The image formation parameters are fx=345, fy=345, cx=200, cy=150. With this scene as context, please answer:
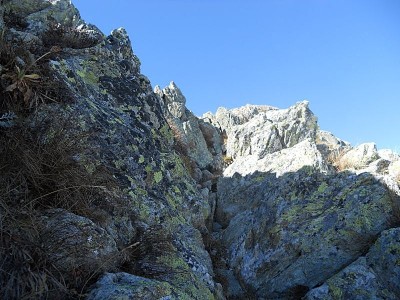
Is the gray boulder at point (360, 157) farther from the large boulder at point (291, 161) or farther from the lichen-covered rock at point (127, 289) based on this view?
the lichen-covered rock at point (127, 289)

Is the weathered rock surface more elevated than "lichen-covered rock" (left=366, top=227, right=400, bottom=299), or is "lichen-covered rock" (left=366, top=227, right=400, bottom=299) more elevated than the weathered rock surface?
the weathered rock surface

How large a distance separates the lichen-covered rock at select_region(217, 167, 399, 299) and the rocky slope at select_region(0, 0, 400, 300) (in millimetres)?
26

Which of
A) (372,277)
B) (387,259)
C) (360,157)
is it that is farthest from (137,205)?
(360,157)

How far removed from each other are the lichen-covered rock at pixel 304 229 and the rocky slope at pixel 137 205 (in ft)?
0.09

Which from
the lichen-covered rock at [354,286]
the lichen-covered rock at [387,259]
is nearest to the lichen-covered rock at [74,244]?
the lichen-covered rock at [354,286]

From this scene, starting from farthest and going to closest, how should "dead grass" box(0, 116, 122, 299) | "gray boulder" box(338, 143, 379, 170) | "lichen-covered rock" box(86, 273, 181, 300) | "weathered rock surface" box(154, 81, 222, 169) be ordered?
"weathered rock surface" box(154, 81, 222, 169)
"gray boulder" box(338, 143, 379, 170)
"lichen-covered rock" box(86, 273, 181, 300)
"dead grass" box(0, 116, 122, 299)

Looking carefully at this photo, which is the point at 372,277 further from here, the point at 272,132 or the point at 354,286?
the point at 272,132

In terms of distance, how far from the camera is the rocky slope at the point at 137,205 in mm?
3756

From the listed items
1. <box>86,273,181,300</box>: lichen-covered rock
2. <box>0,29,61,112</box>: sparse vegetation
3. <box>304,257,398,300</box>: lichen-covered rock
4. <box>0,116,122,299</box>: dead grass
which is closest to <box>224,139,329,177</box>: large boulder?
<box>304,257,398,300</box>: lichen-covered rock

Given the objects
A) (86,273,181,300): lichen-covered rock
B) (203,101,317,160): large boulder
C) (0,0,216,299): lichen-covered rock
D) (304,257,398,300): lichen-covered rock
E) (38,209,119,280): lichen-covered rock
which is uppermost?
(203,101,317,160): large boulder

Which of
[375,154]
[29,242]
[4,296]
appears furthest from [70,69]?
[375,154]

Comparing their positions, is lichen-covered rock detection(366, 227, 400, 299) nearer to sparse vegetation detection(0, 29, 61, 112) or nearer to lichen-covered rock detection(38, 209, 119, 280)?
lichen-covered rock detection(38, 209, 119, 280)

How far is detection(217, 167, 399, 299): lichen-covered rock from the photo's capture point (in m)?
6.30

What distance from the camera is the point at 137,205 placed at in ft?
19.7
